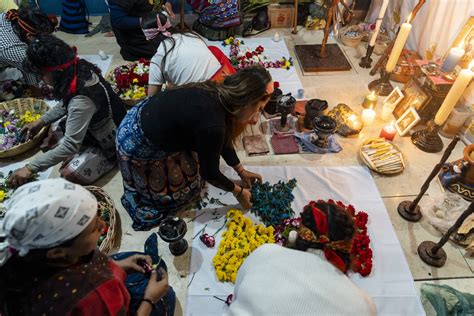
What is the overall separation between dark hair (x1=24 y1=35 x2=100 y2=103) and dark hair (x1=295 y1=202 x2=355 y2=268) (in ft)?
4.72

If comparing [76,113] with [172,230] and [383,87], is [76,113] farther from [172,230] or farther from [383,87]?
[383,87]

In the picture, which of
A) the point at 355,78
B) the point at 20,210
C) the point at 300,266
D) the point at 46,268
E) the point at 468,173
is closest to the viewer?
the point at 20,210

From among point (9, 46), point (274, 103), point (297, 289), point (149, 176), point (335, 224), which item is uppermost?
point (335, 224)

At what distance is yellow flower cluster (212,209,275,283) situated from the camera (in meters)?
1.77

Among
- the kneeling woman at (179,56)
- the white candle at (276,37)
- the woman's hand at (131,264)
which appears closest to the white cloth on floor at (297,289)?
the woman's hand at (131,264)

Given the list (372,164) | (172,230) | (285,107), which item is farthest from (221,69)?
(372,164)

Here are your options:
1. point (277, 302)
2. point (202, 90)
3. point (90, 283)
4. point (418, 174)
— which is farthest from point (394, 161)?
point (90, 283)

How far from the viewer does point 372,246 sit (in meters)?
1.90

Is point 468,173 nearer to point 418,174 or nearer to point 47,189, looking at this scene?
point 418,174

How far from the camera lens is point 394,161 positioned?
90.8 inches

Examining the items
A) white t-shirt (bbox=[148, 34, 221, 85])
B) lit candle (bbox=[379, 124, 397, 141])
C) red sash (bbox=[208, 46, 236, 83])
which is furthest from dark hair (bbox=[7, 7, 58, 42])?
lit candle (bbox=[379, 124, 397, 141])

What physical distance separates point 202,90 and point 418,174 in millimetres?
1683

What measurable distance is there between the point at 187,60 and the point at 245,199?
0.96 m

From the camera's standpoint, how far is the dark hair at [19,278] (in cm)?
94
